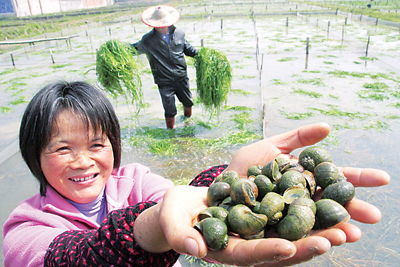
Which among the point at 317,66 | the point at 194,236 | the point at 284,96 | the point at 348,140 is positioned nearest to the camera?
the point at 194,236

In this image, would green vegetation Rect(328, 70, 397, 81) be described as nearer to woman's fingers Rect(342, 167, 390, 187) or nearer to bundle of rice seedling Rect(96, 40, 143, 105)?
bundle of rice seedling Rect(96, 40, 143, 105)

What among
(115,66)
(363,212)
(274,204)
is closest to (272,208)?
(274,204)

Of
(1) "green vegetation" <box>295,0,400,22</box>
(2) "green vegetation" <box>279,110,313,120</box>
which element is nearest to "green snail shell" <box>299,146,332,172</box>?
(2) "green vegetation" <box>279,110,313,120</box>

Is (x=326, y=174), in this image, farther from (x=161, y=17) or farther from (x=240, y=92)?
(x=240, y=92)

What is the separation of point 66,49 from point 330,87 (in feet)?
42.0

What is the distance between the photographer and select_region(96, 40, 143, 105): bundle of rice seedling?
5352mm

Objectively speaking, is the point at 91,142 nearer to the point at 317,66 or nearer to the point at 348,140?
the point at 348,140

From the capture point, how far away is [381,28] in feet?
60.2

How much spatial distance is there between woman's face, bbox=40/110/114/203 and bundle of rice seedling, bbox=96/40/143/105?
12.2 ft

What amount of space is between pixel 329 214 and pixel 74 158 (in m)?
1.35

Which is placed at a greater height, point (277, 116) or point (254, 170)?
point (254, 170)

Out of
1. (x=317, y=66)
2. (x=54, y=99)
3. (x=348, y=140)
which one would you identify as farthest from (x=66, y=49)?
(x=54, y=99)

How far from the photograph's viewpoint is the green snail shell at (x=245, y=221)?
1590mm

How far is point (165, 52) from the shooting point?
5.86m
